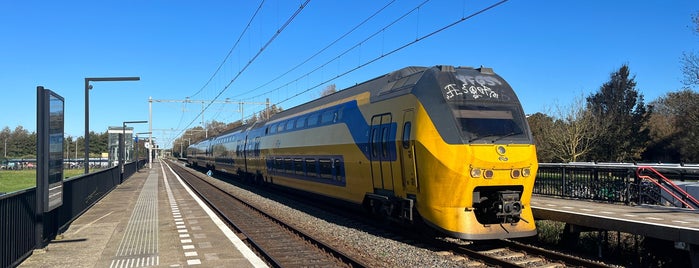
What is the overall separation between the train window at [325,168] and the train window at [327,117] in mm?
1180

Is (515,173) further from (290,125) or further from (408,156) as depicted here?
(290,125)

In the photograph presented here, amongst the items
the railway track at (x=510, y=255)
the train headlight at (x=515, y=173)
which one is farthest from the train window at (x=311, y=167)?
the train headlight at (x=515, y=173)

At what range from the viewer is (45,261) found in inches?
345

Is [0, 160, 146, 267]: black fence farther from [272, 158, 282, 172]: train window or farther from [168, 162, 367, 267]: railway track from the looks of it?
[272, 158, 282, 172]: train window

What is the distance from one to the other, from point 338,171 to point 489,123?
5.50 meters

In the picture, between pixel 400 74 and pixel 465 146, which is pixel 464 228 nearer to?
pixel 465 146

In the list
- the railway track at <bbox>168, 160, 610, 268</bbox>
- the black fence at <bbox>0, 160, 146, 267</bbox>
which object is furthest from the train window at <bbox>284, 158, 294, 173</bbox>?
the black fence at <bbox>0, 160, 146, 267</bbox>

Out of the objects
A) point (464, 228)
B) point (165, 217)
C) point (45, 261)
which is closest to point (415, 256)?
point (464, 228)

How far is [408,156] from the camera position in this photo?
10312mm

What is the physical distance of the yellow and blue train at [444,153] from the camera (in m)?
9.35

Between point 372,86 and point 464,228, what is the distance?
5227 mm

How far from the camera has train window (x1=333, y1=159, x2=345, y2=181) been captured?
14.0 meters

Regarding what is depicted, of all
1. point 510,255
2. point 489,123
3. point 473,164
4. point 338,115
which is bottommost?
point 510,255

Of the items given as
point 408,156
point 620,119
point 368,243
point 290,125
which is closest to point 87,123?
point 290,125
